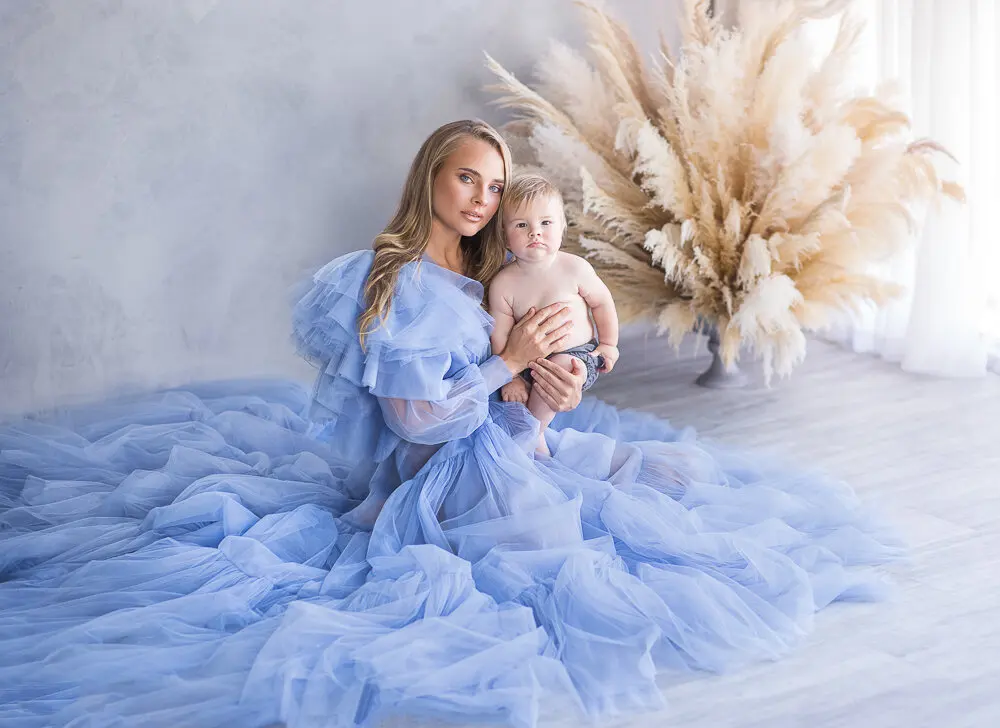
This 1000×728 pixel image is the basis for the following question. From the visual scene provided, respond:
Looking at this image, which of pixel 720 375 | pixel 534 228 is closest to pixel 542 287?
pixel 534 228

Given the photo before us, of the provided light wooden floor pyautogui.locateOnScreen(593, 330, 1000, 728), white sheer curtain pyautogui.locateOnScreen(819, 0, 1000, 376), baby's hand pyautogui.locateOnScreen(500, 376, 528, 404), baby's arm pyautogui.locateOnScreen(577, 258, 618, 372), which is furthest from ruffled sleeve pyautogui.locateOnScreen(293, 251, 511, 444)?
white sheer curtain pyautogui.locateOnScreen(819, 0, 1000, 376)

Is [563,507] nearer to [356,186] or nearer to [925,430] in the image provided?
[925,430]

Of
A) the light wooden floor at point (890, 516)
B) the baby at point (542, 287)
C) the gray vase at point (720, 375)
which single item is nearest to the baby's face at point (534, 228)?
the baby at point (542, 287)

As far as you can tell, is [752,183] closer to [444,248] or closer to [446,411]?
[444,248]

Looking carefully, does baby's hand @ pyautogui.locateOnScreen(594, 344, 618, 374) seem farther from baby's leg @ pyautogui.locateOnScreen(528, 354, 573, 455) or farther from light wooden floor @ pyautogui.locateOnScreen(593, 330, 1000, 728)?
light wooden floor @ pyautogui.locateOnScreen(593, 330, 1000, 728)

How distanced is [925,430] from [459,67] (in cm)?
172

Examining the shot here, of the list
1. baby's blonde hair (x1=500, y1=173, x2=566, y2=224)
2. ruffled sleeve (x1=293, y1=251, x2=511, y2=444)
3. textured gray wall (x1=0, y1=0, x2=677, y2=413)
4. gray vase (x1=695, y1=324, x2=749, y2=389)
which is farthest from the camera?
gray vase (x1=695, y1=324, x2=749, y2=389)

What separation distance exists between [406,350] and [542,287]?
→ 1.16 ft

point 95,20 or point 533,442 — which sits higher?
point 95,20

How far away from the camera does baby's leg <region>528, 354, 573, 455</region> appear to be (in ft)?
6.66

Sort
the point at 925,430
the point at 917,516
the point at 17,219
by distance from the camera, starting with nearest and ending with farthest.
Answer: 1. the point at 917,516
2. the point at 925,430
3. the point at 17,219

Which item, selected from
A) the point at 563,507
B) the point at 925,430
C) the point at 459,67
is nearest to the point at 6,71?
the point at 459,67

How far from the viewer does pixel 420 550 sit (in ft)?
5.77

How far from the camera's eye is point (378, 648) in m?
1.55
